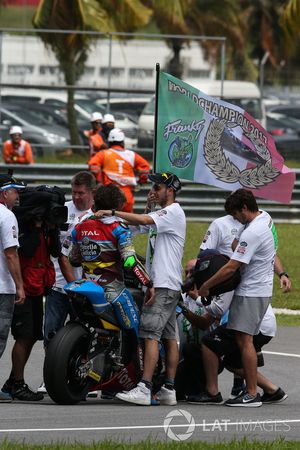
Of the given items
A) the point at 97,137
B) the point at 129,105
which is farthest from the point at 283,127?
the point at 97,137

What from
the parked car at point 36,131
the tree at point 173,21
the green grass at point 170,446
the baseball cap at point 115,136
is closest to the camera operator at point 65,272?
the green grass at point 170,446

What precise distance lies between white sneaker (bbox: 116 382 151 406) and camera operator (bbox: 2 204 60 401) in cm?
71

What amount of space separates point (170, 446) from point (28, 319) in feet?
8.22

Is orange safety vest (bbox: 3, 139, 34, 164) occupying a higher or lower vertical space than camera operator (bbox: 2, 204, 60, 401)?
lower

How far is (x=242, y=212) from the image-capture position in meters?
10.3

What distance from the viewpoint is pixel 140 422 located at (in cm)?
942

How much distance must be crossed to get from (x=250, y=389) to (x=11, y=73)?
1924 centimetres

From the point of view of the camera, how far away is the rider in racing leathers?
33.1 feet

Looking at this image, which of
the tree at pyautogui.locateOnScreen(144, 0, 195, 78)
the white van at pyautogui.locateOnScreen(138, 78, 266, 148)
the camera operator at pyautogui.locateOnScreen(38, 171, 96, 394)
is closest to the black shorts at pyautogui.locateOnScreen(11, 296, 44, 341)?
the camera operator at pyautogui.locateOnScreen(38, 171, 96, 394)

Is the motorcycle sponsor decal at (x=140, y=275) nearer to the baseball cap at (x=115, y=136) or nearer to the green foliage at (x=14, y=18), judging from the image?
the baseball cap at (x=115, y=136)

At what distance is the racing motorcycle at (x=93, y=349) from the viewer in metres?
9.78

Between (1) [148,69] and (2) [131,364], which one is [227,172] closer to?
(2) [131,364]

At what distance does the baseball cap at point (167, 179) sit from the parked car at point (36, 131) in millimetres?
15922

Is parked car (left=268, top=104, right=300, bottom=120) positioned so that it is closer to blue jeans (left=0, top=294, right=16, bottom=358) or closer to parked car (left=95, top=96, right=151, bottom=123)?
parked car (left=95, top=96, right=151, bottom=123)
